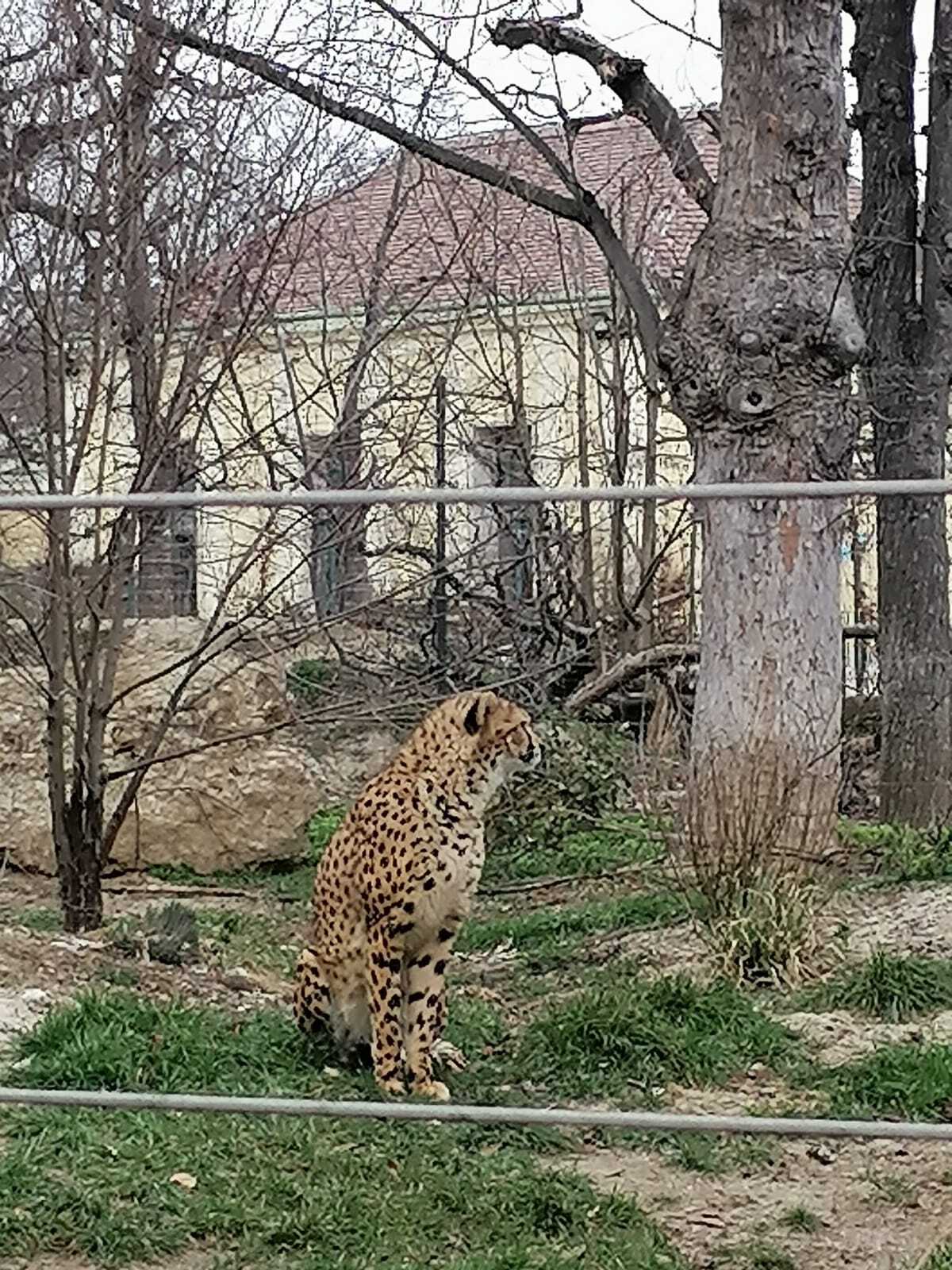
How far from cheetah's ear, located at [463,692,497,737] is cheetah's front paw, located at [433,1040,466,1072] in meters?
0.85

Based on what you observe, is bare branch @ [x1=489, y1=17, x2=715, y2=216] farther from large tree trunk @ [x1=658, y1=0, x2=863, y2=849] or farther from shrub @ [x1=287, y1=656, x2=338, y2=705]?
shrub @ [x1=287, y1=656, x2=338, y2=705]

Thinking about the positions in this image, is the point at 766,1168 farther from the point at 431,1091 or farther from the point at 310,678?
the point at 310,678

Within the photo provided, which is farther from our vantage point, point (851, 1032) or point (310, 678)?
point (310, 678)

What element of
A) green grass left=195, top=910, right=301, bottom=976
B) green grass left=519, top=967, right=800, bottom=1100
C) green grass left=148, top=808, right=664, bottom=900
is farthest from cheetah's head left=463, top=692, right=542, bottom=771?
green grass left=148, top=808, right=664, bottom=900

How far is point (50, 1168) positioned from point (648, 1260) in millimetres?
1318

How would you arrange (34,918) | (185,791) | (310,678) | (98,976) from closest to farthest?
1. (98,976)
2. (34,918)
3. (310,678)
4. (185,791)

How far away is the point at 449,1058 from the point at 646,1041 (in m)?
0.54

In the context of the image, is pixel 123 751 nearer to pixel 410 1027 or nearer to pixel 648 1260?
pixel 410 1027

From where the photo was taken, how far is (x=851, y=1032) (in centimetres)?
574

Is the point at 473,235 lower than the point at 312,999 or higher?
higher

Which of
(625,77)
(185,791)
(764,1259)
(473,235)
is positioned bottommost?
(764,1259)

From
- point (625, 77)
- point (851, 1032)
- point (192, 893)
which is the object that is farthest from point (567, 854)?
point (625, 77)

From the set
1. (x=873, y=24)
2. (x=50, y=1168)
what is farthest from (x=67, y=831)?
(x=873, y=24)

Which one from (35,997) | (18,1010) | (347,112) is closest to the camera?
(18,1010)
